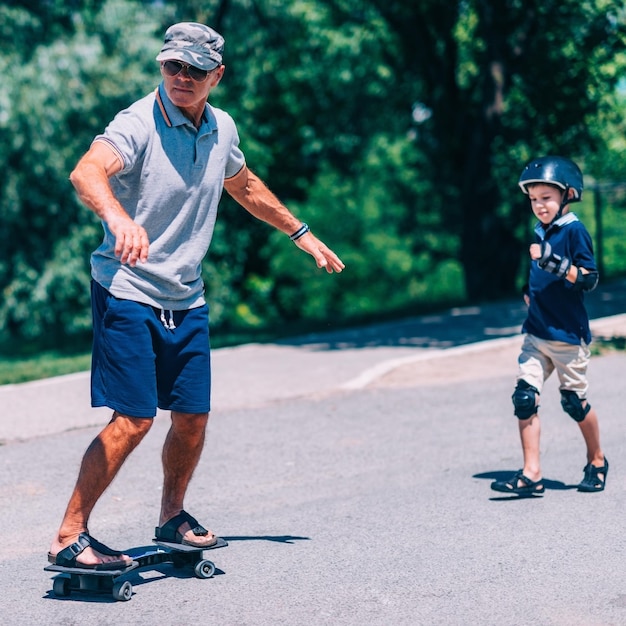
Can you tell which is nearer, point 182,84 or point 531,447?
point 182,84

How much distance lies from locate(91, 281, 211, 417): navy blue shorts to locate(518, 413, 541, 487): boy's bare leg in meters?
1.90

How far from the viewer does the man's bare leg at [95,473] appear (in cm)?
412

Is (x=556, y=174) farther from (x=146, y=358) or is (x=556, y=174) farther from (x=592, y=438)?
(x=146, y=358)

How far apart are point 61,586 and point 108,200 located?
4.71 feet

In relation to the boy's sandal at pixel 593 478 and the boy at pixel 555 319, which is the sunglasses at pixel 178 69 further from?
the boy's sandal at pixel 593 478

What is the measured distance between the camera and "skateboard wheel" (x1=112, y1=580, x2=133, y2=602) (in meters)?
4.07

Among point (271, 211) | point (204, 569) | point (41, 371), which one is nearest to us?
point (204, 569)

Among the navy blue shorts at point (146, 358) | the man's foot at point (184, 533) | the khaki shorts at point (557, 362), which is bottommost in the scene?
the man's foot at point (184, 533)

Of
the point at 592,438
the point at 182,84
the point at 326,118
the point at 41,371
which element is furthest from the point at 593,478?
the point at 326,118

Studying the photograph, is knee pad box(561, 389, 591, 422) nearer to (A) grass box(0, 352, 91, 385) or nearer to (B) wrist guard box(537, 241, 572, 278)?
(B) wrist guard box(537, 241, 572, 278)

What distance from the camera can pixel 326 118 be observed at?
30.1 m

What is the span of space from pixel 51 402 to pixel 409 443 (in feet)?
9.57

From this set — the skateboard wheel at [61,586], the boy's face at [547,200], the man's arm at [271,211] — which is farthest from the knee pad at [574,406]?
the skateboard wheel at [61,586]

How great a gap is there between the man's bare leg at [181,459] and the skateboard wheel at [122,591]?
359 millimetres
